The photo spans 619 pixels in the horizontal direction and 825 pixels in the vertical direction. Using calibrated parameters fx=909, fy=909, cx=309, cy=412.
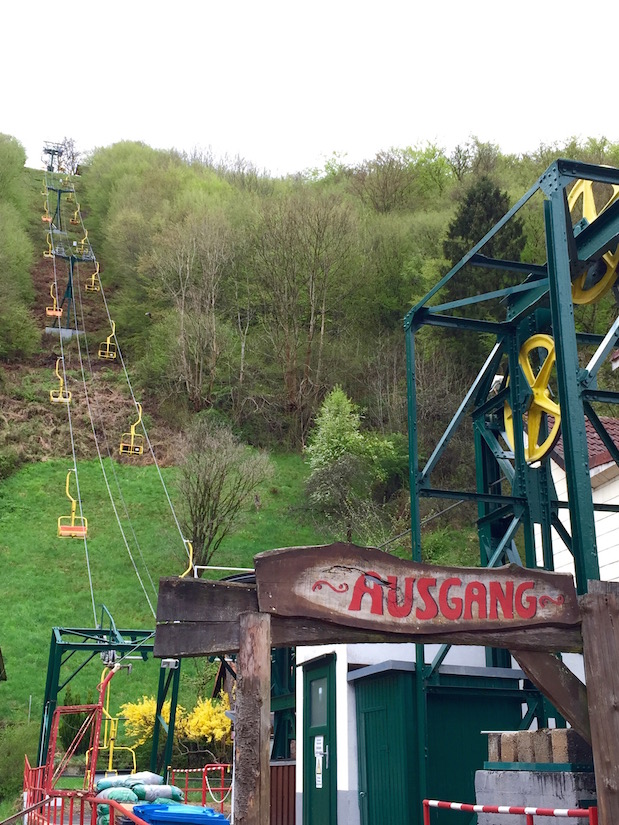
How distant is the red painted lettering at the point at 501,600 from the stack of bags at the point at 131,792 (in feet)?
19.4

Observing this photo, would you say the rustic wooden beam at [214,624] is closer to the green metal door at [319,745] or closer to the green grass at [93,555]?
the green metal door at [319,745]

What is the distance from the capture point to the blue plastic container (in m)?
8.80

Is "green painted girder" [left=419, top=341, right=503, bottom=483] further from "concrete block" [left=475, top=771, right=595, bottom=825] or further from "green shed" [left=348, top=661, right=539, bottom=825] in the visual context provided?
"concrete block" [left=475, top=771, right=595, bottom=825]

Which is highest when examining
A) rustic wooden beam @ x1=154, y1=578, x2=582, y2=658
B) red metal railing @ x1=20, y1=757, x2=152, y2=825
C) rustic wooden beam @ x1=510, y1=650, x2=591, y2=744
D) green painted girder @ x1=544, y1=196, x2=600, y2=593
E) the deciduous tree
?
the deciduous tree

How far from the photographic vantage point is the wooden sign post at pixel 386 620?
212 inches

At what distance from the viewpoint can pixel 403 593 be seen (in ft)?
19.1

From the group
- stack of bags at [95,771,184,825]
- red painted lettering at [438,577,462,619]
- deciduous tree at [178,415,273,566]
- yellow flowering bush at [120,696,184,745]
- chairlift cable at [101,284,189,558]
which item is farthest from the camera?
chairlift cable at [101,284,189,558]

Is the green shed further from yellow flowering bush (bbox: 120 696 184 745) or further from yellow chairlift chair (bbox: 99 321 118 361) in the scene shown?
yellow chairlift chair (bbox: 99 321 118 361)

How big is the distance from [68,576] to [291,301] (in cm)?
1917

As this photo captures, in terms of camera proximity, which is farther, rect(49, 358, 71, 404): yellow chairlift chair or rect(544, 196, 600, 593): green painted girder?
rect(49, 358, 71, 404): yellow chairlift chair

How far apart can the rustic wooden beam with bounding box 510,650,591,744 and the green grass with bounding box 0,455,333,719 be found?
2078 centimetres

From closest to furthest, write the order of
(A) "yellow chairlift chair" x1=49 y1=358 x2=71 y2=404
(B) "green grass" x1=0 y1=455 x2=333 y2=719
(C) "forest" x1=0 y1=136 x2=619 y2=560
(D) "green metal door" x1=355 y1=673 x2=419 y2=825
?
(D) "green metal door" x1=355 y1=673 x2=419 y2=825 < (B) "green grass" x1=0 y1=455 x2=333 y2=719 < (C) "forest" x1=0 y1=136 x2=619 y2=560 < (A) "yellow chairlift chair" x1=49 y1=358 x2=71 y2=404

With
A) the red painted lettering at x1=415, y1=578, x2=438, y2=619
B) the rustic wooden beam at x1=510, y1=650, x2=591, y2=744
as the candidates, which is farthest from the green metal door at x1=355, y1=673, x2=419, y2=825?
the red painted lettering at x1=415, y1=578, x2=438, y2=619

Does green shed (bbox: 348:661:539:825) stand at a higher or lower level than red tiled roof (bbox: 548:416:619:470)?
lower
